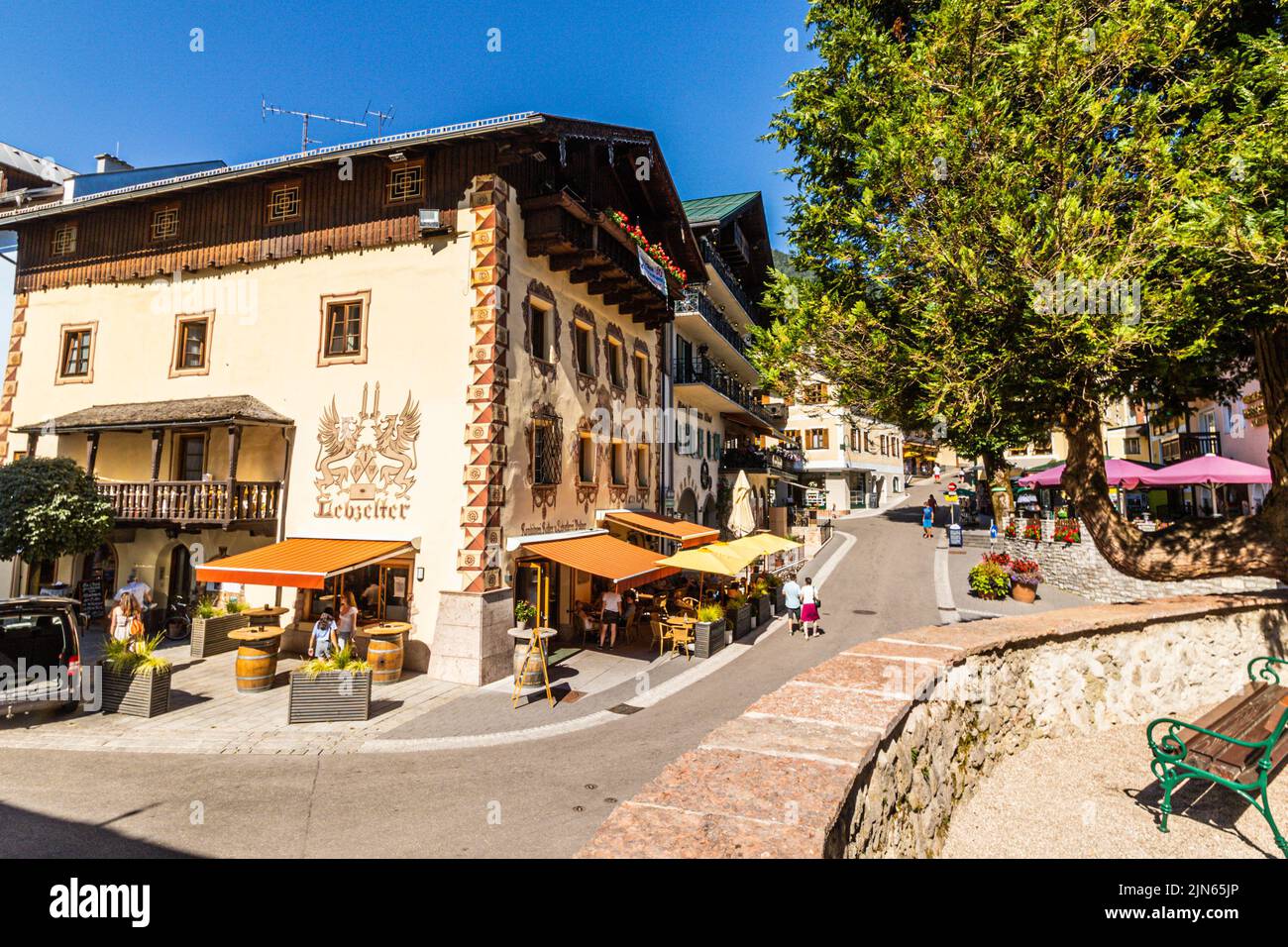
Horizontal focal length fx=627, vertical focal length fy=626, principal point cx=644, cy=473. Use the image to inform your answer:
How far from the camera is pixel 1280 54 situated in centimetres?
814

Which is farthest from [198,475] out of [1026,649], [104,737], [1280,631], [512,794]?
[1280,631]

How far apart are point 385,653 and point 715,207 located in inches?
1117

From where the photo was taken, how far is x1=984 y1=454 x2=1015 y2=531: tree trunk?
32094 millimetres

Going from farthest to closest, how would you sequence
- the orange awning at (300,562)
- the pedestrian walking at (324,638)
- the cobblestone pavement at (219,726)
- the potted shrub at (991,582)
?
1. the potted shrub at (991,582)
2. the pedestrian walking at (324,638)
3. the orange awning at (300,562)
4. the cobblestone pavement at (219,726)

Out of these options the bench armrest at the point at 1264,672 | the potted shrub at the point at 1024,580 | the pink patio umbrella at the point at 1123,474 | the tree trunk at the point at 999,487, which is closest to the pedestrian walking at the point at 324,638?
the bench armrest at the point at 1264,672

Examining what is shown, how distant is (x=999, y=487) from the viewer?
3538 centimetres

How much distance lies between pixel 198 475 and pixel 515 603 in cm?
1017

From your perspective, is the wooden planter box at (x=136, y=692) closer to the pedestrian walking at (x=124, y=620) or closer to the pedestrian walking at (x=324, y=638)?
the pedestrian walking at (x=124, y=620)

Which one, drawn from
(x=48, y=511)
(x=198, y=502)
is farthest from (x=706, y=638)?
(x=48, y=511)

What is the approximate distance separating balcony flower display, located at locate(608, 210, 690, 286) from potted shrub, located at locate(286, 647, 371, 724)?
13723mm

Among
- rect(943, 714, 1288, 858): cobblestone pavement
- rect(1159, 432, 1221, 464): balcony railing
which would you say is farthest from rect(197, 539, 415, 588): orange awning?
rect(1159, 432, 1221, 464): balcony railing

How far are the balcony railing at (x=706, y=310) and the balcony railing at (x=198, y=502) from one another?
15.4m

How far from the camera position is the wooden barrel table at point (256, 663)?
42.5ft
